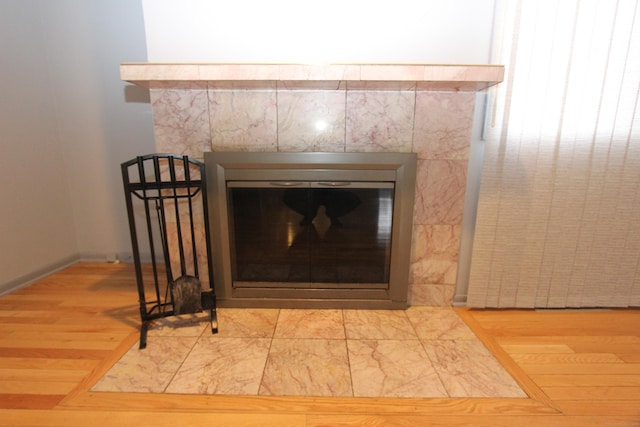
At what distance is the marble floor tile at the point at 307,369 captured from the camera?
1.33m

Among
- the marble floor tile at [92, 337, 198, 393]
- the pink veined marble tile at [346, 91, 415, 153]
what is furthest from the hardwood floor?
the pink veined marble tile at [346, 91, 415, 153]

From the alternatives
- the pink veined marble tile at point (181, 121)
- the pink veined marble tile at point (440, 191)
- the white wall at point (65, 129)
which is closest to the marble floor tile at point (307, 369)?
the pink veined marble tile at point (440, 191)

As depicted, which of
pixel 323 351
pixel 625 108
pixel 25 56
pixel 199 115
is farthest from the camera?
pixel 25 56

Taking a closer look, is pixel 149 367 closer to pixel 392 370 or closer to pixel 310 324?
pixel 310 324

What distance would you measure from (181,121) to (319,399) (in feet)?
5.56

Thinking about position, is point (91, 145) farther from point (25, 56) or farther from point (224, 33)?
point (224, 33)

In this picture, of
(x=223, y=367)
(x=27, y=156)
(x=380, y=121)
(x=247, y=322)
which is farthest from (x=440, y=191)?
(x=27, y=156)

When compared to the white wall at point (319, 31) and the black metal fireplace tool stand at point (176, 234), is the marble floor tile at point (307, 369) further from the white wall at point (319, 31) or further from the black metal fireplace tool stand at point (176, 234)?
the white wall at point (319, 31)

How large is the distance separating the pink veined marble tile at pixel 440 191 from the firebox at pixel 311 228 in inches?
4.2

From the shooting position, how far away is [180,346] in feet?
5.32

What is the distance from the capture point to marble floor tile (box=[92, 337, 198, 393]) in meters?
1.35

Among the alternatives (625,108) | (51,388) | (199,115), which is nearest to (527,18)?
(625,108)

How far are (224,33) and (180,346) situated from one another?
184cm

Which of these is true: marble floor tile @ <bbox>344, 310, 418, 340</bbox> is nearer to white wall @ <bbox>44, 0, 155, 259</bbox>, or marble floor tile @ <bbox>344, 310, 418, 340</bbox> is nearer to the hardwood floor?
the hardwood floor
